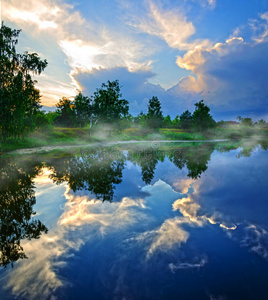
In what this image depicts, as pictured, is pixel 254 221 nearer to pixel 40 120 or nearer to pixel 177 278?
pixel 177 278

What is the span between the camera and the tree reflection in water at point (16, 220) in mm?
4938

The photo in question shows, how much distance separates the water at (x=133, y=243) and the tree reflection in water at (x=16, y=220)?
33mm

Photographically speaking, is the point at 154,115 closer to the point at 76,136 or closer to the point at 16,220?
the point at 76,136

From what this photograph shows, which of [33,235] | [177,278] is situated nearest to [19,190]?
[33,235]

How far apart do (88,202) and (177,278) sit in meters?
5.68

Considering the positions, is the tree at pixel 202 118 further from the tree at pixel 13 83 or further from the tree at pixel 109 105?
the tree at pixel 13 83

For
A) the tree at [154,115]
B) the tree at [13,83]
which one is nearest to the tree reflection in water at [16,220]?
the tree at [13,83]

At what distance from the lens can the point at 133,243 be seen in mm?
5180

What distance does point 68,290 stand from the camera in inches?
142

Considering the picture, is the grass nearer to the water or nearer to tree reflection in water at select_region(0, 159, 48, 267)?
tree reflection in water at select_region(0, 159, 48, 267)

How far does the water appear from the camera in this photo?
3.65m

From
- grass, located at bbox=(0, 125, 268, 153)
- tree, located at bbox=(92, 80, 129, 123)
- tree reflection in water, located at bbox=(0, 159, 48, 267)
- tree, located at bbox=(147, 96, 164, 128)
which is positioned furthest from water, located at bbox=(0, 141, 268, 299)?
tree, located at bbox=(147, 96, 164, 128)

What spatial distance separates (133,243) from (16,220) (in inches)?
198

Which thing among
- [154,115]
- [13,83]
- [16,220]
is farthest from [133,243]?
[154,115]
